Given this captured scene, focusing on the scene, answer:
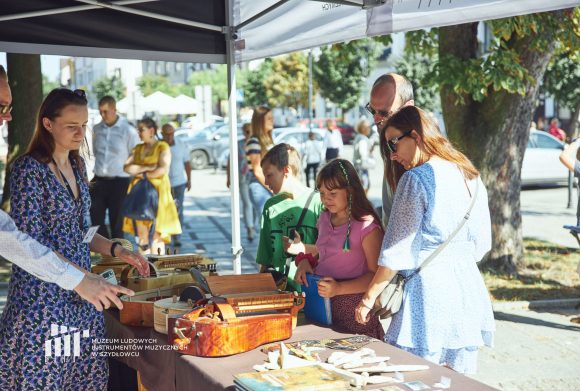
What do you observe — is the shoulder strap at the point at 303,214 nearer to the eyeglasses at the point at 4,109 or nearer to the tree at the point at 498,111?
the eyeglasses at the point at 4,109

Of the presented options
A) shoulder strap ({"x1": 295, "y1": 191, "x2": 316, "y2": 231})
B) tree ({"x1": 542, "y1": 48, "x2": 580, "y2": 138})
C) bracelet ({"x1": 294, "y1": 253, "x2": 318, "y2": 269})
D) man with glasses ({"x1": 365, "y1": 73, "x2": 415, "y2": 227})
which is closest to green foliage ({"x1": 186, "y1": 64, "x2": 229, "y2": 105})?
tree ({"x1": 542, "y1": 48, "x2": 580, "y2": 138})

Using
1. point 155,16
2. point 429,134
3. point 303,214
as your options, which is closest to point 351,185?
point 429,134

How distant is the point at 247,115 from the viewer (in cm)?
1852

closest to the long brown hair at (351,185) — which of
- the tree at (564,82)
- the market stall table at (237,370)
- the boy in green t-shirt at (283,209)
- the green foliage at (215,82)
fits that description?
the market stall table at (237,370)

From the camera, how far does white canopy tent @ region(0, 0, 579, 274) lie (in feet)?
12.8

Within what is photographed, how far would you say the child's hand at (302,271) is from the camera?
3.31 meters

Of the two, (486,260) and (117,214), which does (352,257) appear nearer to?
(486,260)

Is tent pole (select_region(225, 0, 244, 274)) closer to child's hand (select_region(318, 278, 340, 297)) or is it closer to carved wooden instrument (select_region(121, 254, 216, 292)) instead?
carved wooden instrument (select_region(121, 254, 216, 292))

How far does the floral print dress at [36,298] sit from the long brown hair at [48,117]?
5 cm

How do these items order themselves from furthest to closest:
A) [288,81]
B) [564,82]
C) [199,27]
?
[288,81], [564,82], [199,27]

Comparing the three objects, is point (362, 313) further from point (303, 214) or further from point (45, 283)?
point (45, 283)

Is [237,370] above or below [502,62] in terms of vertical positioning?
below
